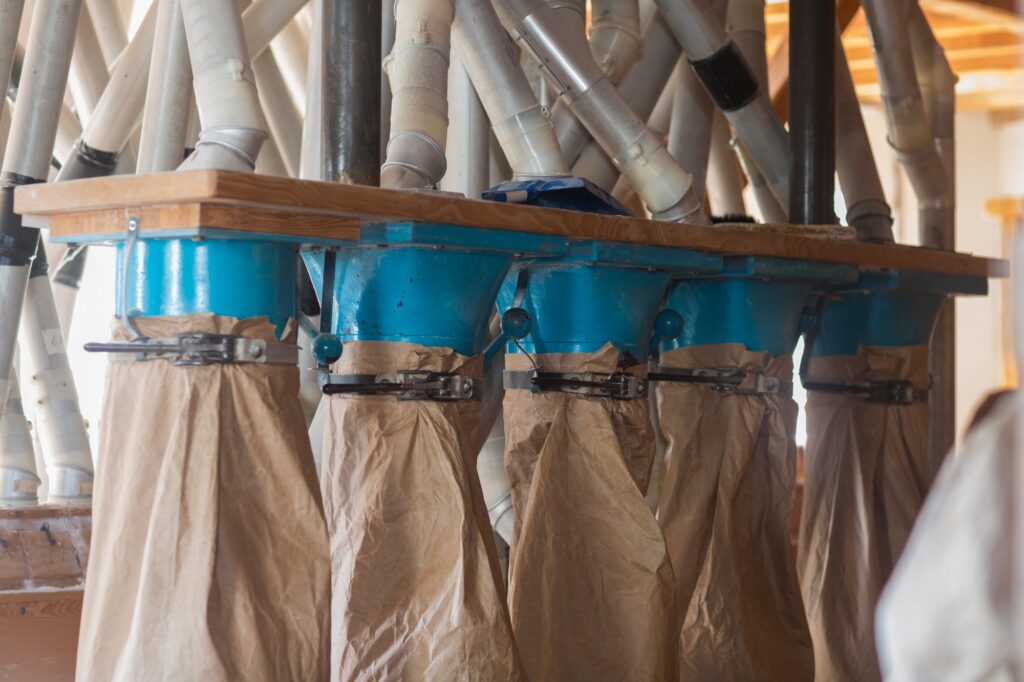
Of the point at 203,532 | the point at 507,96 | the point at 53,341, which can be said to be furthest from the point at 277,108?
the point at 203,532

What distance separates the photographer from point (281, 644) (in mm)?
1592

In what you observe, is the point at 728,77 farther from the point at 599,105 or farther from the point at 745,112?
the point at 599,105

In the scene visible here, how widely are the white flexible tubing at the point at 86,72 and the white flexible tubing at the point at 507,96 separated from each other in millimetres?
1305

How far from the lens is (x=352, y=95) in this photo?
1937 mm

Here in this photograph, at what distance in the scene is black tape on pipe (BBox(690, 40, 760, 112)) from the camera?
2.70m

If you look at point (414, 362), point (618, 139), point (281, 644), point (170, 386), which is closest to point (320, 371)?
point (414, 362)

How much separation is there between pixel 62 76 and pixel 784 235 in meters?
1.36

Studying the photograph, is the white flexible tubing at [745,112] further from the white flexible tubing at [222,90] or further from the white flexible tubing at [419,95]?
the white flexible tubing at [222,90]

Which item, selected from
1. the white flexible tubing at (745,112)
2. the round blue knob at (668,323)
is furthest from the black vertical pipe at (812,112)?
the round blue knob at (668,323)

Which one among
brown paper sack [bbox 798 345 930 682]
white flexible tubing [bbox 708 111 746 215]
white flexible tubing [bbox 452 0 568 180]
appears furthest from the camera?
white flexible tubing [bbox 708 111 746 215]

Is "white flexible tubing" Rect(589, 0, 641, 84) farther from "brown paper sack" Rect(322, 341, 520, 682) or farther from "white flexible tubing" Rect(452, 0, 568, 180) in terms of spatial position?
"brown paper sack" Rect(322, 341, 520, 682)

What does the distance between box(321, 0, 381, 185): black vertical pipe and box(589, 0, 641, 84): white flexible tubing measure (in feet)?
2.93

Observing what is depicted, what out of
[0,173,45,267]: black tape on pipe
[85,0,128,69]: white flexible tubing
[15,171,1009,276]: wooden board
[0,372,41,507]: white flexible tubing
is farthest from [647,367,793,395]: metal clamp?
[85,0,128,69]: white flexible tubing

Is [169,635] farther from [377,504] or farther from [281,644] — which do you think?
[377,504]
